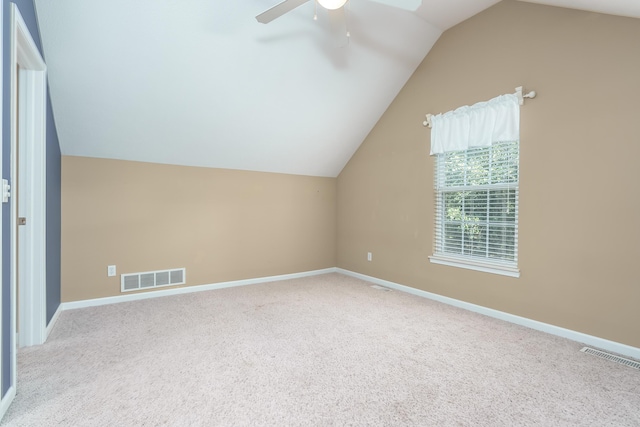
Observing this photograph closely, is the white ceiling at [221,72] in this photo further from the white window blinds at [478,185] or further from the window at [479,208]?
the window at [479,208]

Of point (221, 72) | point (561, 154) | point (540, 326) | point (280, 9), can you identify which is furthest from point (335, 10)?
point (540, 326)

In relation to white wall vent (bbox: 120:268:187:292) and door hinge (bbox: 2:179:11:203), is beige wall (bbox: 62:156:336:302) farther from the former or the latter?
door hinge (bbox: 2:179:11:203)

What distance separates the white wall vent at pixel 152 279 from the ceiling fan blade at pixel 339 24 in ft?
10.3

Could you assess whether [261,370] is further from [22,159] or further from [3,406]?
[22,159]

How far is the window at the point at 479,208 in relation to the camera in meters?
3.08

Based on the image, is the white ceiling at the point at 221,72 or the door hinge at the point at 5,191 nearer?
the door hinge at the point at 5,191

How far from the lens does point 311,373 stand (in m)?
2.07

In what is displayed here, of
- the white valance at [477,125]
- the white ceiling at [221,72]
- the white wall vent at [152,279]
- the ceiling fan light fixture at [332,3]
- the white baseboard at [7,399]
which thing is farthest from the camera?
the white wall vent at [152,279]

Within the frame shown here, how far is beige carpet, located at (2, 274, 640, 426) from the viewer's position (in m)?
1.66

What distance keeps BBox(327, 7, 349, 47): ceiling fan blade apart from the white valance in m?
1.61

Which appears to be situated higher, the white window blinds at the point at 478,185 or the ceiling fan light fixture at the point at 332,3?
the ceiling fan light fixture at the point at 332,3

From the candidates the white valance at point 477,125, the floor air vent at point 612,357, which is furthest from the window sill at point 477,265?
the white valance at point 477,125

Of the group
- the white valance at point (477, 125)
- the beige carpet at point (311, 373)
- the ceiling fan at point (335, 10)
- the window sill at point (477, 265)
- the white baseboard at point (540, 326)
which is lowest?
the beige carpet at point (311, 373)

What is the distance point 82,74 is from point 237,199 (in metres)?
2.12
